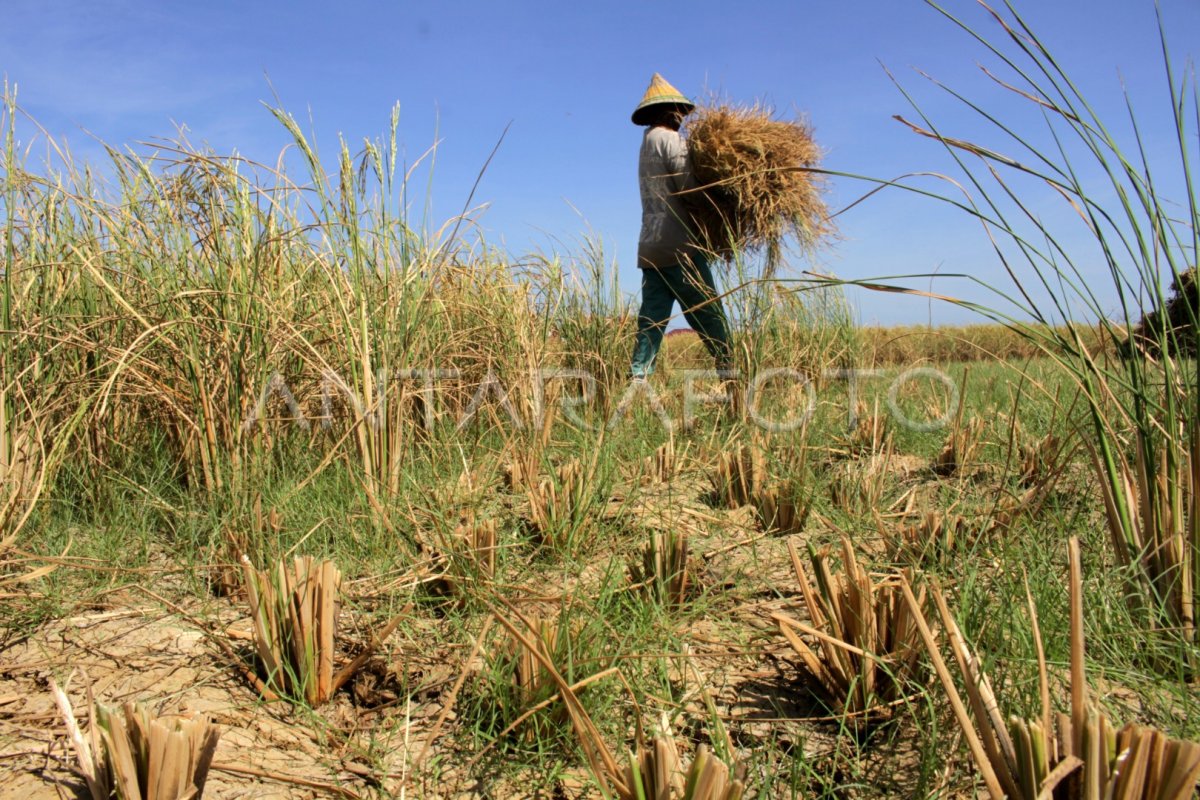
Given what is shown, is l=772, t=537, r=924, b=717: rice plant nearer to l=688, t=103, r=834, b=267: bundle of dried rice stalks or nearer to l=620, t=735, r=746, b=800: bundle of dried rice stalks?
l=620, t=735, r=746, b=800: bundle of dried rice stalks

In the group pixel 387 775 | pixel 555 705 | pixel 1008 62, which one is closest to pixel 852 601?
pixel 555 705

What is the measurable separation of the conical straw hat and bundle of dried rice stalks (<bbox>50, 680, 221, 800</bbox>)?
14.2ft

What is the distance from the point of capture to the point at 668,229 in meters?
4.50

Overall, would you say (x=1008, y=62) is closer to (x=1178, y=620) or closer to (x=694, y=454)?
(x=1178, y=620)

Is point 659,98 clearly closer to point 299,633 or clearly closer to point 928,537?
point 928,537

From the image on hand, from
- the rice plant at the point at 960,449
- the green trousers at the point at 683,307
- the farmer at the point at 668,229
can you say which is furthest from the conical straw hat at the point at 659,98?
the rice plant at the point at 960,449

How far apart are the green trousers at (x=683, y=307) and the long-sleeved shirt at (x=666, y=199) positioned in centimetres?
11

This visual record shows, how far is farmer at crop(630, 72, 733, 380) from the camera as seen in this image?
4.41 metres


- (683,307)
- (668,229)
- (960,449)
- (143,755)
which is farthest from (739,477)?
(668,229)

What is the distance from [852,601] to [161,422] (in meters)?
2.16

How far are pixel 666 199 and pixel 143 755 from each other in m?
3.97

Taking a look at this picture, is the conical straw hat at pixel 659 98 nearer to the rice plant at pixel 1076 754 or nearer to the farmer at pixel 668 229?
the farmer at pixel 668 229

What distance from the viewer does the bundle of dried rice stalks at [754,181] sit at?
14.0 ft

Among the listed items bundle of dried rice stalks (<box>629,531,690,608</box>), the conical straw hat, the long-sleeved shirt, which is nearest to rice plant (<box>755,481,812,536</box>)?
bundle of dried rice stalks (<box>629,531,690,608</box>)
